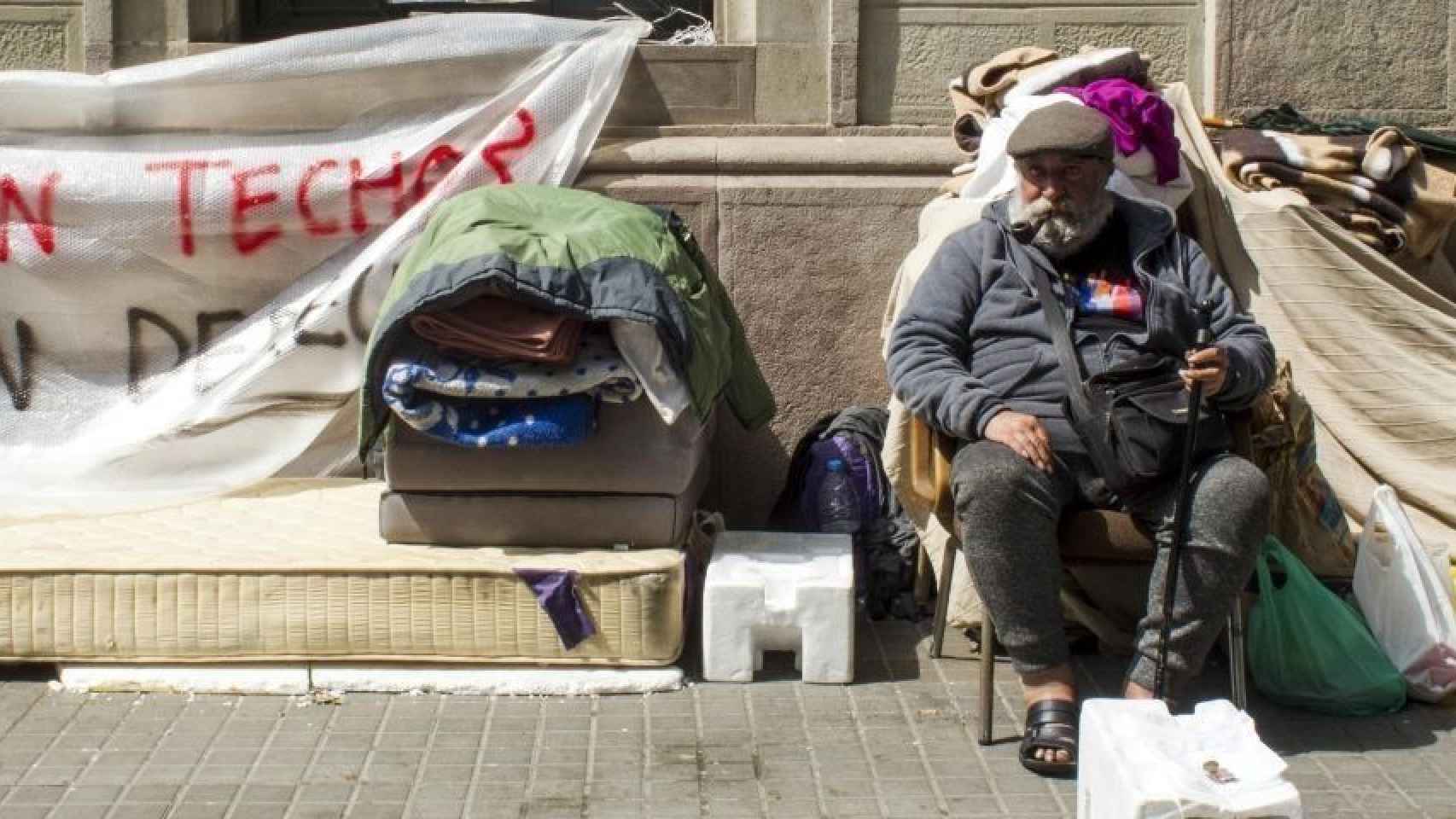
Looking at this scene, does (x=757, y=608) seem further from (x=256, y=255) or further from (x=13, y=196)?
(x=13, y=196)

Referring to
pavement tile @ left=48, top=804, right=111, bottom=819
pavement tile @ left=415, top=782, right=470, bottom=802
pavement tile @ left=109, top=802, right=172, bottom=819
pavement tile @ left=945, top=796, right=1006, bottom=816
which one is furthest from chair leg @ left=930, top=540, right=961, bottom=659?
pavement tile @ left=48, top=804, right=111, bottom=819

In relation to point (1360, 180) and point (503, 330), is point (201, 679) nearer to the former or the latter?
point (503, 330)

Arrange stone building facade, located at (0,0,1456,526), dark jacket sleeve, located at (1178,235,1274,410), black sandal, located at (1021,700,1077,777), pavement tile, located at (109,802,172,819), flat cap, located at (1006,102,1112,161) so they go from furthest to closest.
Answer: stone building facade, located at (0,0,1456,526) < flat cap, located at (1006,102,1112,161) < dark jacket sleeve, located at (1178,235,1274,410) < black sandal, located at (1021,700,1077,777) < pavement tile, located at (109,802,172,819)

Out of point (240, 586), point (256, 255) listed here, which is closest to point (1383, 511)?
point (240, 586)

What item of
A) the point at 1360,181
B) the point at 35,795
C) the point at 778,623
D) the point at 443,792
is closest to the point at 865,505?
the point at 778,623

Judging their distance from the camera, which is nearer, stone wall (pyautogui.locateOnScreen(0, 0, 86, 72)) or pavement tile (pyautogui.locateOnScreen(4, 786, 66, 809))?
pavement tile (pyautogui.locateOnScreen(4, 786, 66, 809))

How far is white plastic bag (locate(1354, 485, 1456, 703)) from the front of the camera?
4711 mm

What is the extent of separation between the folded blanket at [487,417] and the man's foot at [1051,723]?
1292 mm

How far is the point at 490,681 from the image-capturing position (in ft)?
15.6

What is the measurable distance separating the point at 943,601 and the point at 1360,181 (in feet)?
6.31

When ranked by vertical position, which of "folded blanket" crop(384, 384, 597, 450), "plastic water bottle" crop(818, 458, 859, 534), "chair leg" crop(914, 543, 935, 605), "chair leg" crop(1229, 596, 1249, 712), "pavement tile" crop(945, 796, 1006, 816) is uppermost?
"folded blanket" crop(384, 384, 597, 450)

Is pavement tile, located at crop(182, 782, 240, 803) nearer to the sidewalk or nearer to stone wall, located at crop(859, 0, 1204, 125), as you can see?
the sidewalk

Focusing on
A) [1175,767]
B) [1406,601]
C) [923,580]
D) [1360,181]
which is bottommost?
[923,580]

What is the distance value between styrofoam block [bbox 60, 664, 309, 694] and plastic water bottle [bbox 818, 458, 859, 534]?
1.63 metres
